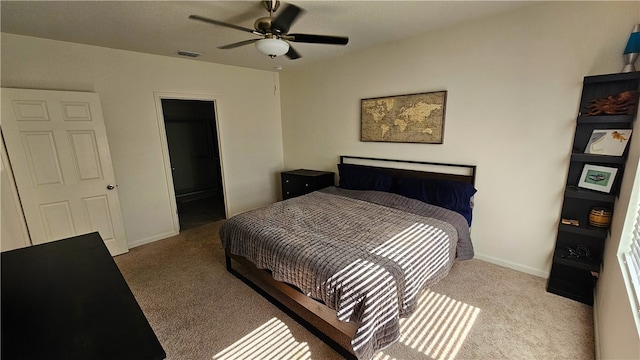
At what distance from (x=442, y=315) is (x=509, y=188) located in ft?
4.91

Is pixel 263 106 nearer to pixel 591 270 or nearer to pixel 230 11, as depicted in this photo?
pixel 230 11

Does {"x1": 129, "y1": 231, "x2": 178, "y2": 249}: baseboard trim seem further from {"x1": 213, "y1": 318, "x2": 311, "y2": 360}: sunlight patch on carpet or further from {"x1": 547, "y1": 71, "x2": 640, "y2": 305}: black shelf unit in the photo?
{"x1": 547, "y1": 71, "x2": 640, "y2": 305}: black shelf unit

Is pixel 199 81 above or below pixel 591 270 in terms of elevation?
above

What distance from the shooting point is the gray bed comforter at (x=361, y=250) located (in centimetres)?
160

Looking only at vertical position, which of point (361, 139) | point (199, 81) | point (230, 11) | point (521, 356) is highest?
point (230, 11)

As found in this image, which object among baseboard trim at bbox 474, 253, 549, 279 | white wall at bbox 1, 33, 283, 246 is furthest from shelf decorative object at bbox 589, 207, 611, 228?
white wall at bbox 1, 33, 283, 246

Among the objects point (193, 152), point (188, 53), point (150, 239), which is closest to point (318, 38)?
point (188, 53)

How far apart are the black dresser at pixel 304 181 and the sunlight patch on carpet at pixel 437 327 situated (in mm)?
2246

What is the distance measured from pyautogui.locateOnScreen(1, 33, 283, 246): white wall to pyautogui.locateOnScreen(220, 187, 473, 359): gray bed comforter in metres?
1.69

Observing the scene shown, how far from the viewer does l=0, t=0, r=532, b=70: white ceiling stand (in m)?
2.12

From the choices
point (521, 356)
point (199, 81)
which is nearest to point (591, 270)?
point (521, 356)

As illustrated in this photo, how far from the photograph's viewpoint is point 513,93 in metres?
2.48

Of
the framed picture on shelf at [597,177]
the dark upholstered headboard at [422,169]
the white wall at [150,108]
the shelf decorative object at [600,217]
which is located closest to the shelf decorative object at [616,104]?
the framed picture on shelf at [597,177]

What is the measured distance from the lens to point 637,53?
6.10 ft
